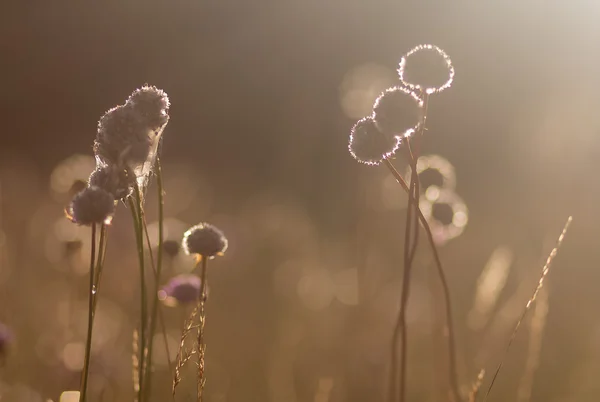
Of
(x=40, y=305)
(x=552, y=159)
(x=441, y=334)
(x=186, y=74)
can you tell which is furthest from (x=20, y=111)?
(x=441, y=334)

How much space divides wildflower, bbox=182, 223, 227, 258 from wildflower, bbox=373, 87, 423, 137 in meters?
0.43

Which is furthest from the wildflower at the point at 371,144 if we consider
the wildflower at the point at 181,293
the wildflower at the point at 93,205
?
the wildflower at the point at 181,293

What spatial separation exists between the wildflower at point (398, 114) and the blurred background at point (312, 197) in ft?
1.99

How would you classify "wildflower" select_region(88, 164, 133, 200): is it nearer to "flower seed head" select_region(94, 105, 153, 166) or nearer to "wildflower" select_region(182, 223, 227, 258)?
"flower seed head" select_region(94, 105, 153, 166)

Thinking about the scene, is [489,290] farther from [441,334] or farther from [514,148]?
[514,148]

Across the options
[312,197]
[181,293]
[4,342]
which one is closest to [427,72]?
[181,293]

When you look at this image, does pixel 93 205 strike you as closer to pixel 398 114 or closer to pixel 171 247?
pixel 398 114

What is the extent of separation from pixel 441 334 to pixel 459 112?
665cm

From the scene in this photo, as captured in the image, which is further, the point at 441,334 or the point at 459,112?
the point at 459,112

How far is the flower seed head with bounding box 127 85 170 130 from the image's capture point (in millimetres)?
1286

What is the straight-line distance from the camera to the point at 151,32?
42.8 feet

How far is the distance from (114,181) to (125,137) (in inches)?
3.3

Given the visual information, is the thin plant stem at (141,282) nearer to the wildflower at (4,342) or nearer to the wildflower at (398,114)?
the wildflower at (398,114)

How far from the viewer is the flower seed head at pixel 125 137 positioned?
4.05 feet
